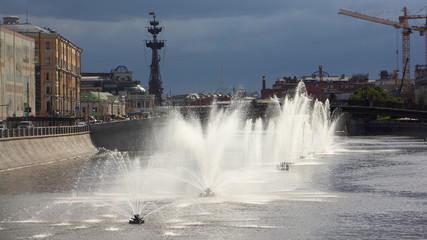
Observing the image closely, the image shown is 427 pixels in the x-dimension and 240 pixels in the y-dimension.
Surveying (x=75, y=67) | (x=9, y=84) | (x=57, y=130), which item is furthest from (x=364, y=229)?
(x=75, y=67)

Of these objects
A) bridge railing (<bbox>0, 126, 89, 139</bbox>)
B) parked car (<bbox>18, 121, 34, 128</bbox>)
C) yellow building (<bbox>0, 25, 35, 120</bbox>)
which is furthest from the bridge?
parked car (<bbox>18, 121, 34, 128</bbox>)

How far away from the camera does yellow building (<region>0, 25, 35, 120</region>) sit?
11481 centimetres

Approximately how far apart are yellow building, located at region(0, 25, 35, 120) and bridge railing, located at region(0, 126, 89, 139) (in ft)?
40.2

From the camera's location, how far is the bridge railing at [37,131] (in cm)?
7415

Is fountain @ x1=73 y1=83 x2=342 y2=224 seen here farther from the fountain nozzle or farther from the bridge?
the bridge

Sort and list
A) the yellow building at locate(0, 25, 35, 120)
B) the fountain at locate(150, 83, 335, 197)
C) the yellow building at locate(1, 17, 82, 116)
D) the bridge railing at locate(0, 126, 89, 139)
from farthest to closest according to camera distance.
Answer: the yellow building at locate(1, 17, 82, 116), the yellow building at locate(0, 25, 35, 120), the bridge railing at locate(0, 126, 89, 139), the fountain at locate(150, 83, 335, 197)

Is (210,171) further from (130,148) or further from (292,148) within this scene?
(130,148)

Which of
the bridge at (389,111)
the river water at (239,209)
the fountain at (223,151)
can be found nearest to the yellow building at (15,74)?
the fountain at (223,151)

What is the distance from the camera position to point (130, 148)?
12469cm

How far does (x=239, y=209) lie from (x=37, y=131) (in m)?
42.2

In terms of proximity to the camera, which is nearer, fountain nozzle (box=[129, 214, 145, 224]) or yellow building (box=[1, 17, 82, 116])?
fountain nozzle (box=[129, 214, 145, 224])

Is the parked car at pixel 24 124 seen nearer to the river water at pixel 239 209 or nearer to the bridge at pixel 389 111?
the river water at pixel 239 209

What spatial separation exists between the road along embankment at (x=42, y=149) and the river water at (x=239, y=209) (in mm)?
2197

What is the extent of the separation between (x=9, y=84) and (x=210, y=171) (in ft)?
182
